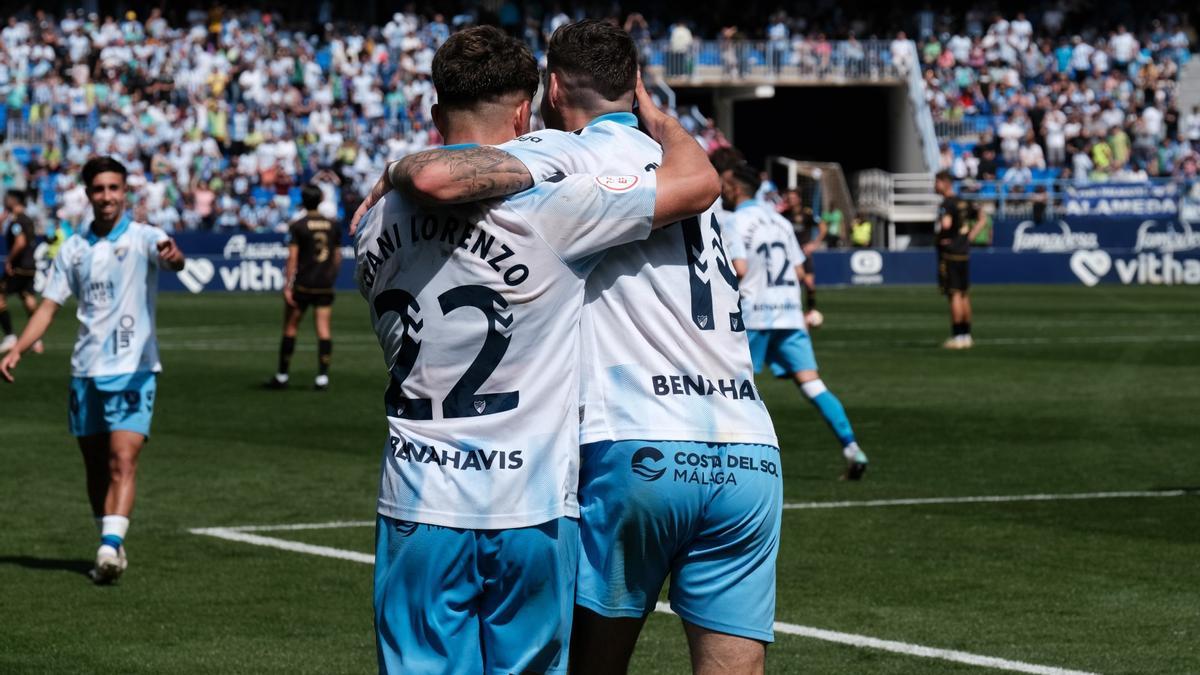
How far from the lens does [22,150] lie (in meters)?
44.0

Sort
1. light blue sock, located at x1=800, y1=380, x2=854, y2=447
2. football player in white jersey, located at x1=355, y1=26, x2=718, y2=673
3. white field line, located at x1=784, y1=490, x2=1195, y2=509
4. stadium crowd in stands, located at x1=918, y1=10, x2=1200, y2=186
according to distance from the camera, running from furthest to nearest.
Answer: stadium crowd in stands, located at x1=918, y1=10, x2=1200, y2=186 → light blue sock, located at x1=800, y1=380, x2=854, y2=447 → white field line, located at x1=784, y1=490, x2=1195, y2=509 → football player in white jersey, located at x1=355, y1=26, x2=718, y2=673

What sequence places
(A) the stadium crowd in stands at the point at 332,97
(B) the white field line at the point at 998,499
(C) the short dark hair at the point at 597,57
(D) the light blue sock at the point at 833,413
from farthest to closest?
(A) the stadium crowd in stands at the point at 332,97 → (D) the light blue sock at the point at 833,413 → (B) the white field line at the point at 998,499 → (C) the short dark hair at the point at 597,57

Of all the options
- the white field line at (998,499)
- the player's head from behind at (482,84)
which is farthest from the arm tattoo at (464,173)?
the white field line at (998,499)

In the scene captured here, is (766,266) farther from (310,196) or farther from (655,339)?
(655,339)

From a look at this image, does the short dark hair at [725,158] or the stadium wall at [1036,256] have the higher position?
the short dark hair at [725,158]

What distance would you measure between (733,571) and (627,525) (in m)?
0.31

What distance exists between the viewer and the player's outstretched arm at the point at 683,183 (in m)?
4.50

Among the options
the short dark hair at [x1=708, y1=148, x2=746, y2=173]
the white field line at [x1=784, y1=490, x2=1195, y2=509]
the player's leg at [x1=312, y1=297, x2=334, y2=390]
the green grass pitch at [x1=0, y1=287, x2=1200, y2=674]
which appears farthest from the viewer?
the player's leg at [x1=312, y1=297, x2=334, y2=390]

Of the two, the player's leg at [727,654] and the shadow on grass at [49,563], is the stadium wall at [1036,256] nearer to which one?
the shadow on grass at [49,563]

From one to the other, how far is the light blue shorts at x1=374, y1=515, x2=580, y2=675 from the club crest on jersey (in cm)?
79

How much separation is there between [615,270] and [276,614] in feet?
14.3

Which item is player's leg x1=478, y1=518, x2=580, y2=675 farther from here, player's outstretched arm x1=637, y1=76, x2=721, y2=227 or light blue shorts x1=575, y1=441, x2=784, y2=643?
player's outstretched arm x1=637, y1=76, x2=721, y2=227

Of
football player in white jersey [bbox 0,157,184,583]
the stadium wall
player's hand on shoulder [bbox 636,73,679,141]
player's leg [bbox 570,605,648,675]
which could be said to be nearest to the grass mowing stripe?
player's leg [bbox 570,605,648,675]

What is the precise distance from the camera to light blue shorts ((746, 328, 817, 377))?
43.8 feet
